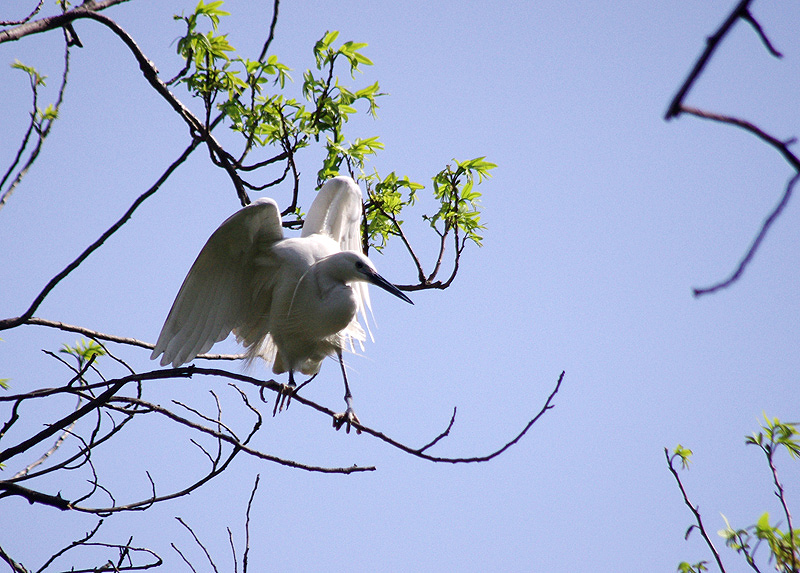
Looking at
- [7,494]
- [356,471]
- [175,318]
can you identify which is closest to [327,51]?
[175,318]

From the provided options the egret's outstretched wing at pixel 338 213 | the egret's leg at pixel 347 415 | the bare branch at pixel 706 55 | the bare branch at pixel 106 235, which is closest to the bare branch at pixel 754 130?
the bare branch at pixel 706 55

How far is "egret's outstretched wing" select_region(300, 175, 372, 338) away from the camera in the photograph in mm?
4125

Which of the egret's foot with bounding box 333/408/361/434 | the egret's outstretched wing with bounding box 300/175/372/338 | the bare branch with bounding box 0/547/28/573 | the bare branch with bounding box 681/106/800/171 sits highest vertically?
the egret's outstretched wing with bounding box 300/175/372/338

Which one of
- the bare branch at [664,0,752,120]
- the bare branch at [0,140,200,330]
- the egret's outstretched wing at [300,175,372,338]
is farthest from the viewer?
the egret's outstretched wing at [300,175,372,338]

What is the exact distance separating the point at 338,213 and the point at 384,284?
2.73 ft

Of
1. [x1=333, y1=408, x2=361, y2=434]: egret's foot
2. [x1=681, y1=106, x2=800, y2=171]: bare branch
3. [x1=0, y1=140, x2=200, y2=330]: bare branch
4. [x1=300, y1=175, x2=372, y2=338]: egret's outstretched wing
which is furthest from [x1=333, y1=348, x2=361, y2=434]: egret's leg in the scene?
[x1=681, y1=106, x2=800, y2=171]: bare branch

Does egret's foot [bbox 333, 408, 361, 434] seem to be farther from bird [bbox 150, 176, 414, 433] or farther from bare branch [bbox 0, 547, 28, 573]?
bare branch [bbox 0, 547, 28, 573]

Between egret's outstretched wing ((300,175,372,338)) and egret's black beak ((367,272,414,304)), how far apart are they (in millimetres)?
458

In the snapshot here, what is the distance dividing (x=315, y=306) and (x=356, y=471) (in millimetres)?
1301

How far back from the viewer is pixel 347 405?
11.9ft

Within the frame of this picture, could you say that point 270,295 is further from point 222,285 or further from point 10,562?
point 10,562

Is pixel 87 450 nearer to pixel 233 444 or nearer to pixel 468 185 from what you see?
pixel 233 444

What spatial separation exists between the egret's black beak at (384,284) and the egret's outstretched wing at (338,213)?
1.50 ft

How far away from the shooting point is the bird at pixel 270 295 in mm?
3545
